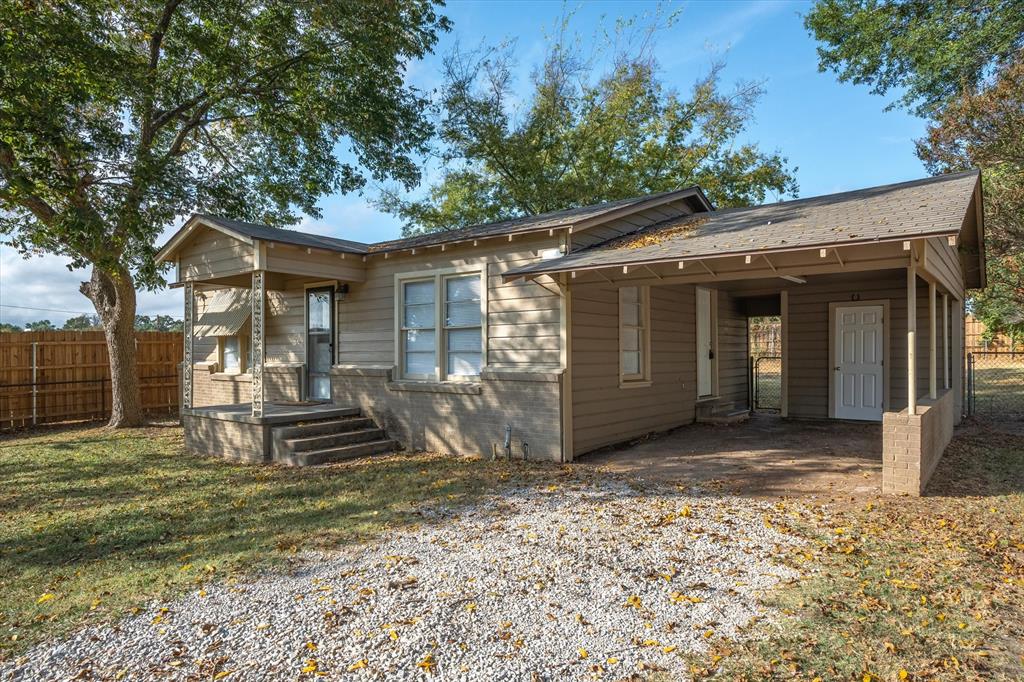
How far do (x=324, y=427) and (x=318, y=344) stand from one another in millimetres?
2379

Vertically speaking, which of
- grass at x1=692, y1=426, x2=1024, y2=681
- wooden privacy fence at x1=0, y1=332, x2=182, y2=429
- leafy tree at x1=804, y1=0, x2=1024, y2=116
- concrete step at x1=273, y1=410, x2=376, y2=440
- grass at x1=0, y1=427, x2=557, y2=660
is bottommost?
grass at x1=0, y1=427, x2=557, y2=660

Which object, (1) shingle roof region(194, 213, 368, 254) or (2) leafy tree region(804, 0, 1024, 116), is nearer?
(1) shingle roof region(194, 213, 368, 254)

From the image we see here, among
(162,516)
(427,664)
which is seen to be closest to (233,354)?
(162,516)

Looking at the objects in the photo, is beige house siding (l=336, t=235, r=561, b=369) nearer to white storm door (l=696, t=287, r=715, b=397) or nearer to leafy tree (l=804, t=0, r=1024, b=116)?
white storm door (l=696, t=287, r=715, b=397)

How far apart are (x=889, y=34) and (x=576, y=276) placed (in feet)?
41.8

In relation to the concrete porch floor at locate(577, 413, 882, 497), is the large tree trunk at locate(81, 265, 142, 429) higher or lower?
higher

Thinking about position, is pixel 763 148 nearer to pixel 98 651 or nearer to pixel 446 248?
pixel 446 248

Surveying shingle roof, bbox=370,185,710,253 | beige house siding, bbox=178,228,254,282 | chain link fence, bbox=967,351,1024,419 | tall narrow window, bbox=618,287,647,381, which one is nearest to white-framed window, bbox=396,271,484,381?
shingle roof, bbox=370,185,710,253

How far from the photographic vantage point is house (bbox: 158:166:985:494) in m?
6.61

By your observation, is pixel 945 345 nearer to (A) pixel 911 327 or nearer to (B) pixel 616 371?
(A) pixel 911 327

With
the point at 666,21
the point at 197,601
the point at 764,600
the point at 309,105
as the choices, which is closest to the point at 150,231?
the point at 309,105

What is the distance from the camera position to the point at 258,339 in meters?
8.62

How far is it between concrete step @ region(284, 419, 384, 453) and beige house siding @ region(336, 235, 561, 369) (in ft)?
3.85

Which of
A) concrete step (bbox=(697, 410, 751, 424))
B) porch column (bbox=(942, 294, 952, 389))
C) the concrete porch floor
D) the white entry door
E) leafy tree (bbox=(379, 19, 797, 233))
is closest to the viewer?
the concrete porch floor
